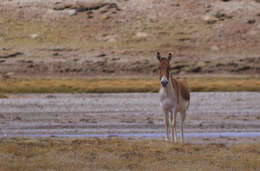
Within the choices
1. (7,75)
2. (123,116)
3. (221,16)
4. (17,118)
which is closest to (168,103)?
(123,116)

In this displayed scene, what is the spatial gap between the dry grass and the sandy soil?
1266 inches

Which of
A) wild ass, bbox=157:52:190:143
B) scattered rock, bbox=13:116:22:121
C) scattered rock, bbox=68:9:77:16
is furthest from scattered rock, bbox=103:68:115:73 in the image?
wild ass, bbox=157:52:190:143

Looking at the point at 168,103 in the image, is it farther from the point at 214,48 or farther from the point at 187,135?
the point at 214,48

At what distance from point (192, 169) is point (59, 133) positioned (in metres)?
7.52

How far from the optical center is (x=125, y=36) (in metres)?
55.6

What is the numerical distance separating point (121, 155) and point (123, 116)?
9973 mm

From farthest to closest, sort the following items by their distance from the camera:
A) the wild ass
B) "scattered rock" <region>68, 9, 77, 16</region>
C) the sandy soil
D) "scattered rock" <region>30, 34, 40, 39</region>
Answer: "scattered rock" <region>68, 9, 77, 16</region>
"scattered rock" <region>30, 34, 40, 39</region>
the sandy soil
the wild ass

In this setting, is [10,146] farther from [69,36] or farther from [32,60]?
[69,36]

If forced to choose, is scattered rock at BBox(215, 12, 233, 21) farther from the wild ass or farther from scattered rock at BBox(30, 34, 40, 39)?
the wild ass

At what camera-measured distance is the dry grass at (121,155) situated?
12.4 metres

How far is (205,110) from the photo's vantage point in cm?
2541

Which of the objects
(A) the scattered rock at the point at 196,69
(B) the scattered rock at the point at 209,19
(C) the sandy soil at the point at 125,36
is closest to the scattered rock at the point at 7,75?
(C) the sandy soil at the point at 125,36

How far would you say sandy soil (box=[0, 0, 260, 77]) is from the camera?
49094 millimetres

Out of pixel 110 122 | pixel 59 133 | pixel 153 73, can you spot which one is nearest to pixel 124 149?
pixel 59 133
